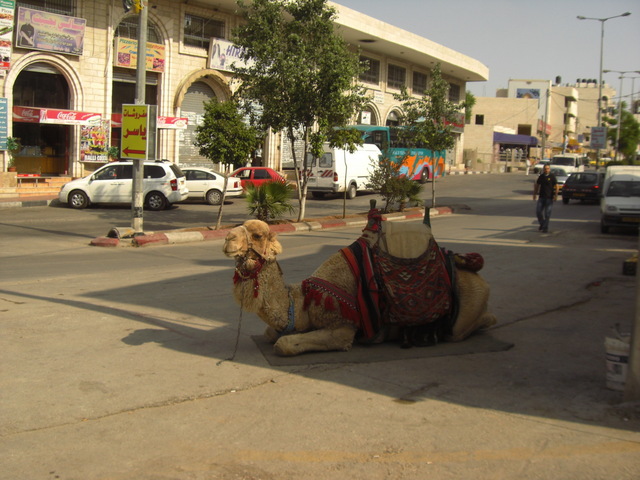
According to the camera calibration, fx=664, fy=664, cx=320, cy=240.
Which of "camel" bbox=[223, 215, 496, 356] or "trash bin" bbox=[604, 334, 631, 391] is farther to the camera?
"camel" bbox=[223, 215, 496, 356]

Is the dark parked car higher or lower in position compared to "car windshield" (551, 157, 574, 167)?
lower

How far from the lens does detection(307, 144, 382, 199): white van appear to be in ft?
104

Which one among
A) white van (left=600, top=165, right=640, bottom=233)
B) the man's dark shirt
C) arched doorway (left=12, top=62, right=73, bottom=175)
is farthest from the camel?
arched doorway (left=12, top=62, right=73, bottom=175)

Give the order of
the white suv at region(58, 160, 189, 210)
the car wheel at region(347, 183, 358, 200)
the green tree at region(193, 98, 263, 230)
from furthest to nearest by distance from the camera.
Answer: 1. the car wheel at region(347, 183, 358, 200)
2. the white suv at region(58, 160, 189, 210)
3. the green tree at region(193, 98, 263, 230)

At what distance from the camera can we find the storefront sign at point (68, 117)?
2820 centimetres

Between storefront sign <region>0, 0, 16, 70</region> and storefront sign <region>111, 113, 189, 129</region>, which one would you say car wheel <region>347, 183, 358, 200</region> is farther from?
storefront sign <region>0, 0, 16, 70</region>

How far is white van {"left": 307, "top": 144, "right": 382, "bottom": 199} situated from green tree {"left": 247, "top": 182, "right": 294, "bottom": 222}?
11.5 metres

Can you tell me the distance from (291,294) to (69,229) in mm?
14104

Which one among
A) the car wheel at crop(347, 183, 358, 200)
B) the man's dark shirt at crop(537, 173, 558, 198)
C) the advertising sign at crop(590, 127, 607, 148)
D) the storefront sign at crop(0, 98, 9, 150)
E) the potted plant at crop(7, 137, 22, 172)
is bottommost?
the car wheel at crop(347, 183, 358, 200)

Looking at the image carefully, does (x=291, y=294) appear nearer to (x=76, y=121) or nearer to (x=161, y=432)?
(x=161, y=432)

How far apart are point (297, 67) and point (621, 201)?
10.3 meters

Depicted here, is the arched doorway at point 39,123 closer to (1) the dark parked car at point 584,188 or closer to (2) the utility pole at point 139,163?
(2) the utility pole at point 139,163

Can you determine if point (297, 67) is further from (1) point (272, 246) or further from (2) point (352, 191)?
(1) point (272, 246)

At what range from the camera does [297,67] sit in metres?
19.5
